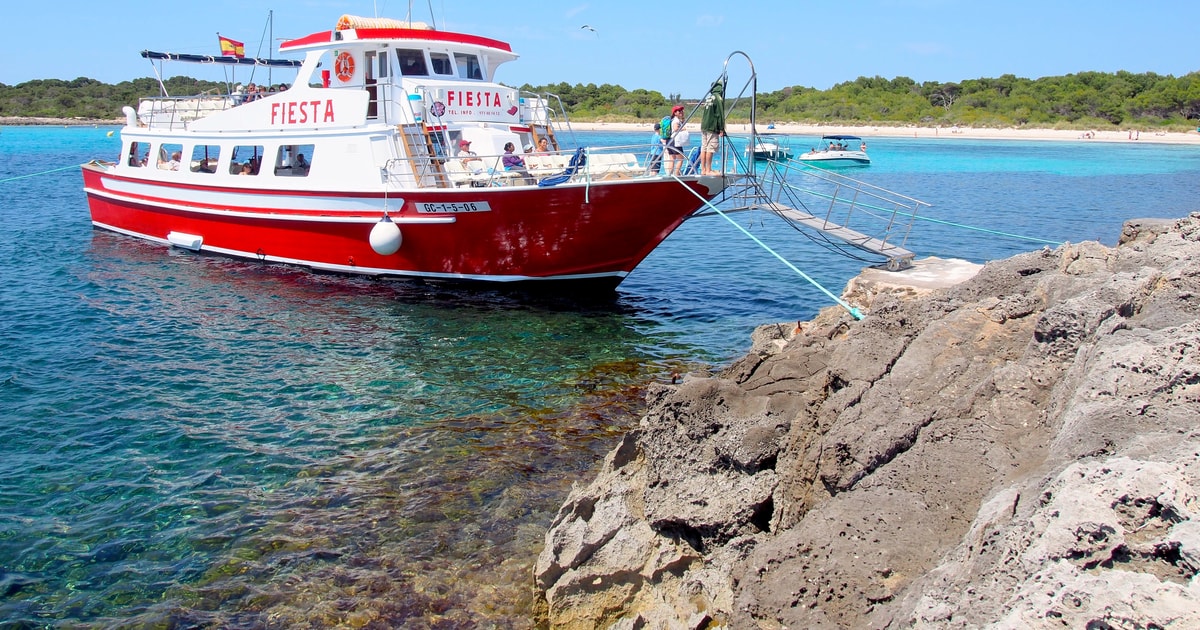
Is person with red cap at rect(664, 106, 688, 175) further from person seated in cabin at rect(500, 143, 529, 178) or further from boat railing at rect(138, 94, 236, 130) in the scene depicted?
boat railing at rect(138, 94, 236, 130)

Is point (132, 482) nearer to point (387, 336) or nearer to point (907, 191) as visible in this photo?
point (387, 336)

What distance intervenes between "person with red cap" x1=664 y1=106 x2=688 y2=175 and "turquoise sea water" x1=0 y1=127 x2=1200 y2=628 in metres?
2.54

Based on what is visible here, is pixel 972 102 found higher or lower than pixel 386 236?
higher

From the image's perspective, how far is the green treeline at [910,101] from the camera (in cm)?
8400

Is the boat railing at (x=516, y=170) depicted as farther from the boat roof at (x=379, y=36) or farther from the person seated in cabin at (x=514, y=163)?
the boat roof at (x=379, y=36)

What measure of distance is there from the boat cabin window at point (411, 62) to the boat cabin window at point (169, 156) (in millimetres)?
6606

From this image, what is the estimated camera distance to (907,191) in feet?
114

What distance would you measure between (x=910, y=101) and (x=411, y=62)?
96.9 meters

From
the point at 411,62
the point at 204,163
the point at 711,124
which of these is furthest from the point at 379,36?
the point at 711,124

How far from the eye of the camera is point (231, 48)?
21297 mm

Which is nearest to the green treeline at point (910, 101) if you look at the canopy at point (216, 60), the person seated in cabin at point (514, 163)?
the canopy at point (216, 60)

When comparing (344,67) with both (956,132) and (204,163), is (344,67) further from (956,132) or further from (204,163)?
(956,132)

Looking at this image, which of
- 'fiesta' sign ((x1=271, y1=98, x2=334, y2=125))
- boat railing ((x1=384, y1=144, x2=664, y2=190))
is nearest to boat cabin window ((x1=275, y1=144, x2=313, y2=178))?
'fiesta' sign ((x1=271, y1=98, x2=334, y2=125))

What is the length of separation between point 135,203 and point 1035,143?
254ft
